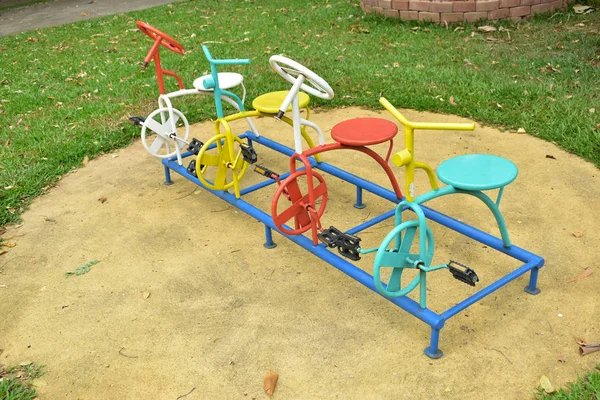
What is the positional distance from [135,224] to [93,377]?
1492mm

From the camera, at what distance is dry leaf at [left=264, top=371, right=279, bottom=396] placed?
2.61 m

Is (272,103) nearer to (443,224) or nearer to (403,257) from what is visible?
(443,224)

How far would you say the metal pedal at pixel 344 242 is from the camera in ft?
9.50

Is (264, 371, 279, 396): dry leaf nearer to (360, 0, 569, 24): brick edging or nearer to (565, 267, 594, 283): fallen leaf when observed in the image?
(565, 267, 594, 283): fallen leaf

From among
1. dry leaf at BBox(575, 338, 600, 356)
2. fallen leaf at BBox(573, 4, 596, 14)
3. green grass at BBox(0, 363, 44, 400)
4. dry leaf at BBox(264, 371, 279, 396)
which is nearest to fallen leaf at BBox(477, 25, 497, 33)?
fallen leaf at BBox(573, 4, 596, 14)

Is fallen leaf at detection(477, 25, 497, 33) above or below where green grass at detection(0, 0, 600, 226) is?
above

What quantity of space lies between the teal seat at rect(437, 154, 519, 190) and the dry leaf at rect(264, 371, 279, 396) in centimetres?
122

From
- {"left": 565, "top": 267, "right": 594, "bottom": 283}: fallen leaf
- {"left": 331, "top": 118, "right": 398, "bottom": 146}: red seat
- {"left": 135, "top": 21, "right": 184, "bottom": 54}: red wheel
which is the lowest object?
{"left": 565, "top": 267, "right": 594, "bottom": 283}: fallen leaf

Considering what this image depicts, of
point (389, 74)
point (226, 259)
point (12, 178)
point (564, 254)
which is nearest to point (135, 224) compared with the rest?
point (226, 259)

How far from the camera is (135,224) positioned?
13.5ft

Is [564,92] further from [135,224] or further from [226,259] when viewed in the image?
[135,224]

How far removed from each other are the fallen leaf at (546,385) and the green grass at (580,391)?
17 mm

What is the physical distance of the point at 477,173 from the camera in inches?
109

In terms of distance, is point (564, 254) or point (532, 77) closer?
point (564, 254)
